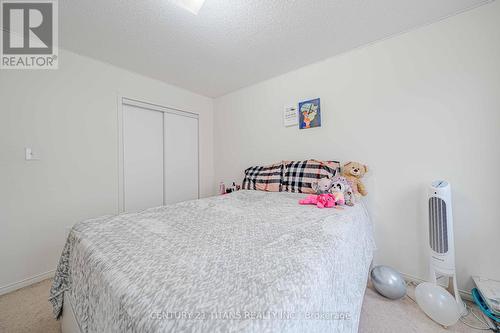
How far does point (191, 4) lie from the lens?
1.38 metres

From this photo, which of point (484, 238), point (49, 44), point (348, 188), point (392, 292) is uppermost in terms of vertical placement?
point (49, 44)

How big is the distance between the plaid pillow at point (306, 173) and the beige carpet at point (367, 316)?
1.01m

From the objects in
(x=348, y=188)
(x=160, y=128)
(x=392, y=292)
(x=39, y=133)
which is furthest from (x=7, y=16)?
(x=392, y=292)

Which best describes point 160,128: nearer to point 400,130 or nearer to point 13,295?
point 13,295

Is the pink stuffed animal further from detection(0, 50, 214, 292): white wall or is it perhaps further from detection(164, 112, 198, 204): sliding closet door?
detection(0, 50, 214, 292): white wall

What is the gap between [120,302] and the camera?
53cm

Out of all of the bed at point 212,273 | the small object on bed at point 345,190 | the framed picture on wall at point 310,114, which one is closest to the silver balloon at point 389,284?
the bed at point 212,273

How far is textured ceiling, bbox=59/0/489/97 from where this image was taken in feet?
4.56

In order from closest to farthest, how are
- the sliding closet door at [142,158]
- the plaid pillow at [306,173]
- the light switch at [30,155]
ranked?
the light switch at [30,155]
the plaid pillow at [306,173]
the sliding closet door at [142,158]

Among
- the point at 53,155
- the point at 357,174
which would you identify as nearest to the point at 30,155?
the point at 53,155

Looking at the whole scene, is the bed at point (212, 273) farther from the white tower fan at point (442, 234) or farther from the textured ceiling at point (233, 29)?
the textured ceiling at point (233, 29)

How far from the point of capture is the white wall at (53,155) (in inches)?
64.5

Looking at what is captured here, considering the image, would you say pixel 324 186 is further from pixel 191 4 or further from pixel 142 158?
pixel 142 158

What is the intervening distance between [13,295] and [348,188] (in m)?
3.05
